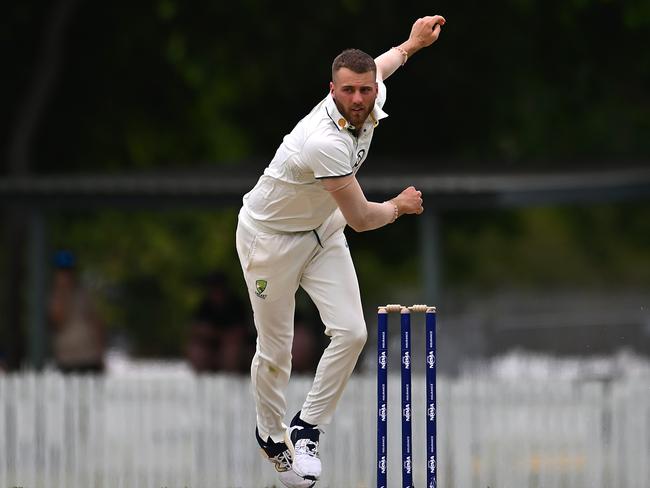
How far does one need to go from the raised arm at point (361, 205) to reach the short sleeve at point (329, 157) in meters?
0.03

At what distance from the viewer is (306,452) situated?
326 inches

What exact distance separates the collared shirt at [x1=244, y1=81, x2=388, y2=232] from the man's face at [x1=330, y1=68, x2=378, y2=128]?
0.17 feet

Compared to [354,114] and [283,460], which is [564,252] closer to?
[283,460]

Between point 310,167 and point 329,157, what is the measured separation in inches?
7.4

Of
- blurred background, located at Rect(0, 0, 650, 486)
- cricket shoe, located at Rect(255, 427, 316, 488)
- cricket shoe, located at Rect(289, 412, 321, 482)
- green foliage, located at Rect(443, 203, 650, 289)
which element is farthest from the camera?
green foliage, located at Rect(443, 203, 650, 289)

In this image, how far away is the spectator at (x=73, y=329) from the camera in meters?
14.9

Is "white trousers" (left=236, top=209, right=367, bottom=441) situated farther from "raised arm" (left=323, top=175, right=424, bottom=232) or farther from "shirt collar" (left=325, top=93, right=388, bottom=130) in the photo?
"shirt collar" (left=325, top=93, right=388, bottom=130)

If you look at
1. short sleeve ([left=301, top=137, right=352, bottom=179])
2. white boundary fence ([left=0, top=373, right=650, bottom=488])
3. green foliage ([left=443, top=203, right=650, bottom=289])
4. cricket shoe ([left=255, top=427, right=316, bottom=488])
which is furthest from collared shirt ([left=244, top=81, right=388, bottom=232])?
green foliage ([left=443, top=203, right=650, bottom=289])

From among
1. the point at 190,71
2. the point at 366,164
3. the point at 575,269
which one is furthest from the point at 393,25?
the point at 575,269

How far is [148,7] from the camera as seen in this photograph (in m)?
20.2

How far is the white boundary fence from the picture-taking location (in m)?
9.96

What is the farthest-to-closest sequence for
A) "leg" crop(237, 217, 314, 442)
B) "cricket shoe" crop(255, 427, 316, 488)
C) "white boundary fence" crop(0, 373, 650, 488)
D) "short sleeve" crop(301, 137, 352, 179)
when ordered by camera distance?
"white boundary fence" crop(0, 373, 650, 488), "cricket shoe" crop(255, 427, 316, 488), "leg" crop(237, 217, 314, 442), "short sleeve" crop(301, 137, 352, 179)

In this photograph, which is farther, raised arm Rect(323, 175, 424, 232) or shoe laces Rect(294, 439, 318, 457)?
shoe laces Rect(294, 439, 318, 457)

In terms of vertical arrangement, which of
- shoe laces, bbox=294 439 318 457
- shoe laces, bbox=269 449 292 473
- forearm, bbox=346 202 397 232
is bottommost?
shoe laces, bbox=269 449 292 473
